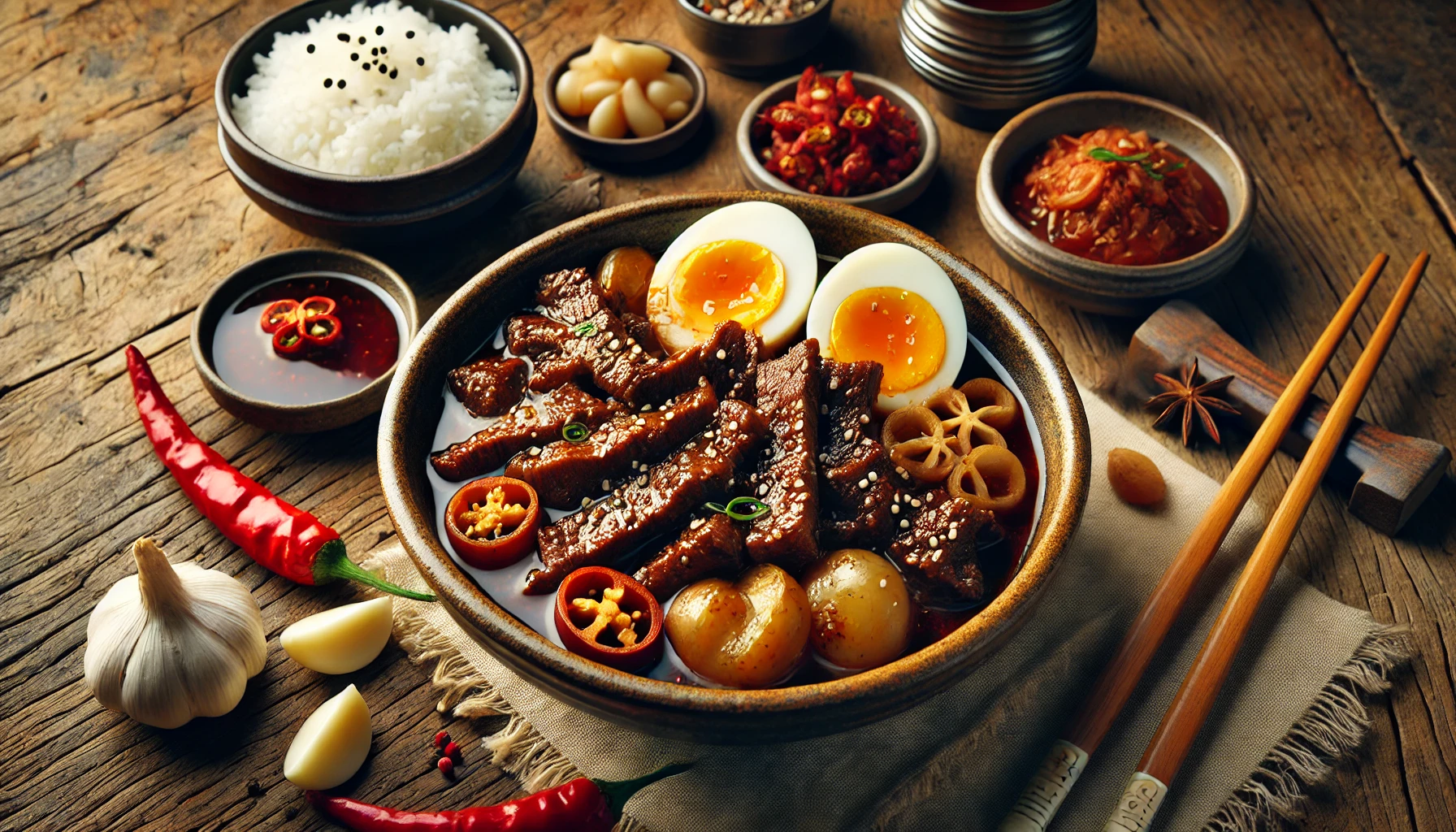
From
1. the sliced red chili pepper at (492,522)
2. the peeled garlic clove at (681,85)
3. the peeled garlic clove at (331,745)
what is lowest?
the peeled garlic clove at (331,745)

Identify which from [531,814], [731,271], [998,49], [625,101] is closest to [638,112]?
[625,101]

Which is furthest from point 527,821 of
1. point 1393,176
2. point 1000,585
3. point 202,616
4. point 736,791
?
point 1393,176

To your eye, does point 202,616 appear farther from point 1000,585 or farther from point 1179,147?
point 1179,147

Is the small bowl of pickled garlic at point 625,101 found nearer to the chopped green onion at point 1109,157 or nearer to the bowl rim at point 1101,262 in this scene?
the bowl rim at point 1101,262

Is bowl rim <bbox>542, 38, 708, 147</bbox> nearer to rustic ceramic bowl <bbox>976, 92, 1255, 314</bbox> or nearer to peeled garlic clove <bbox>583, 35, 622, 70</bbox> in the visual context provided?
peeled garlic clove <bbox>583, 35, 622, 70</bbox>

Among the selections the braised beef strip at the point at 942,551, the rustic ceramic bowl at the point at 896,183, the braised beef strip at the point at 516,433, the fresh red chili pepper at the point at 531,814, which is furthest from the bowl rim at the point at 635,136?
the fresh red chili pepper at the point at 531,814

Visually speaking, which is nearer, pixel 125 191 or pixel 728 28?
pixel 125 191
